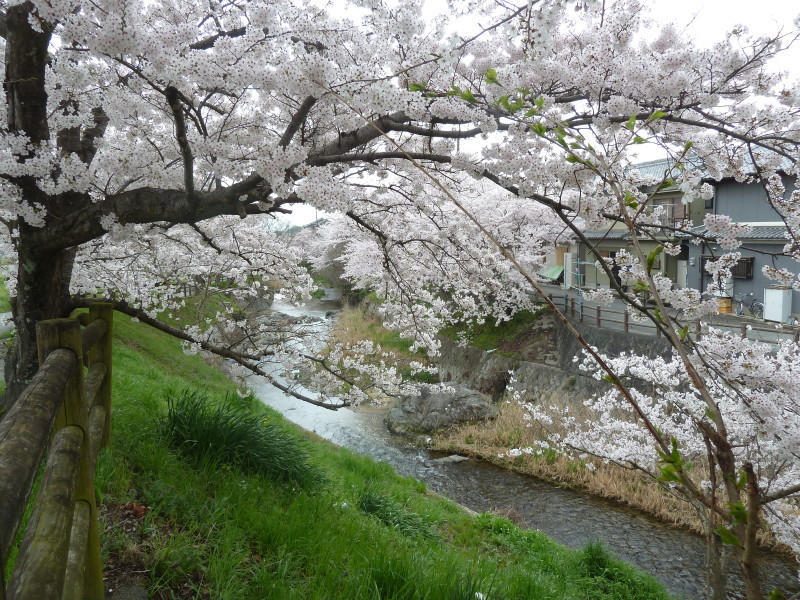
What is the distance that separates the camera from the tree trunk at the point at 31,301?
381 centimetres

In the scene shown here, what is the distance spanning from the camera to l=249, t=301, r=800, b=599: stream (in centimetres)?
726

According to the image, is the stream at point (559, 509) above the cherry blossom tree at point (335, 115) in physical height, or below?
below

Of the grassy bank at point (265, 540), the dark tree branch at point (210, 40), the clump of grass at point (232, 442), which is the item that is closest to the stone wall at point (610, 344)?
the grassy bank at point (265, 540)

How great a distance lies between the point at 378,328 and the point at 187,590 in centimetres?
1860

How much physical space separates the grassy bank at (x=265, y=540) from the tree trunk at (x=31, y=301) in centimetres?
86

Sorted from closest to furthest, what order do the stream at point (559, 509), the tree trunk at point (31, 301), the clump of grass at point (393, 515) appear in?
the tree trunk at point (31, 301)
the clump of grass at point (393, 515)
the stream at point (559, 509)

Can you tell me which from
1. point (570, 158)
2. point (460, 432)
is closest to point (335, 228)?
point (460, 432)

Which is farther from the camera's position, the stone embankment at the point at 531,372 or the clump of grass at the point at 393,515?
the stone embankment at the point at 531,372

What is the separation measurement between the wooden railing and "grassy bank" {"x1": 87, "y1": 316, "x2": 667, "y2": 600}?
70cm

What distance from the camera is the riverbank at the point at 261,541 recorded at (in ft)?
8.67

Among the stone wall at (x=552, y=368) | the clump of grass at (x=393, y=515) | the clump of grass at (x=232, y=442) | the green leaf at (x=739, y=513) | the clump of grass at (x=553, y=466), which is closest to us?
the green leaf at (x=739, y=513)

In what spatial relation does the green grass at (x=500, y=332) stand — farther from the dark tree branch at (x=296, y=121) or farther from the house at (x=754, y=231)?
the dark tree branch at (x=296, y=121)

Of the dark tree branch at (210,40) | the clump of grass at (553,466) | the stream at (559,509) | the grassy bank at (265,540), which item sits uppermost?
the dark tree branch at (210,40)

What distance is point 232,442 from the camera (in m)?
4.17
